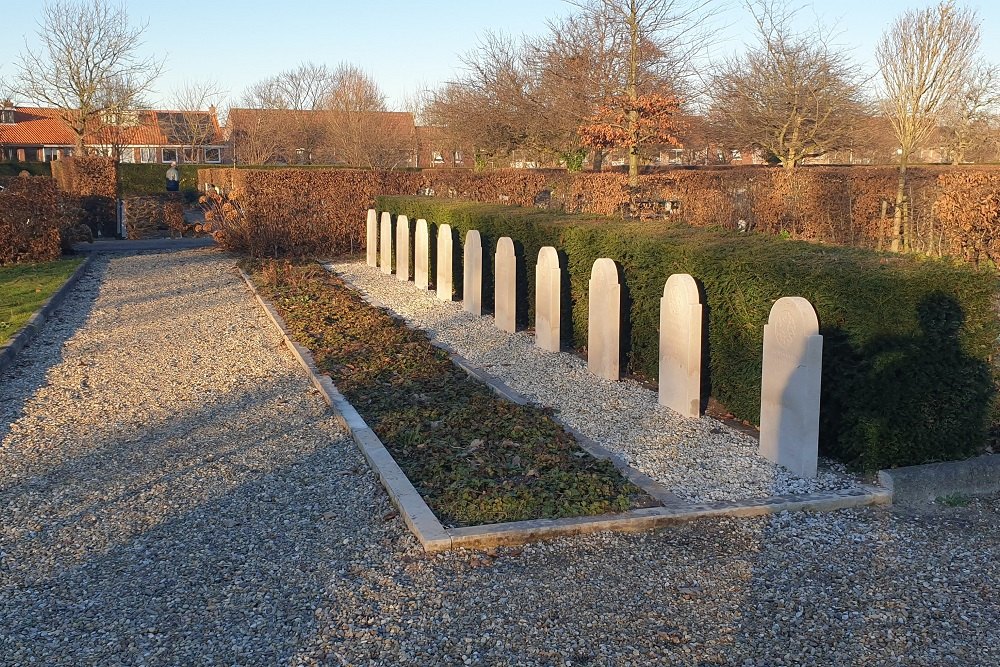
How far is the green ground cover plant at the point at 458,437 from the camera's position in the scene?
4711mm

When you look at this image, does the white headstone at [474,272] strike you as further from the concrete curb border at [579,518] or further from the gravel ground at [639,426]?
the concrete curb border at [579,518]

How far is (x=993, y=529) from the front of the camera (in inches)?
179

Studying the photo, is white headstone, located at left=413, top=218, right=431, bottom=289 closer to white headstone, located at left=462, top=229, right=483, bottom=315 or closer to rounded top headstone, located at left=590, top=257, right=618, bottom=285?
white headstone, located at left=462, top=229, right=483, bottom=315

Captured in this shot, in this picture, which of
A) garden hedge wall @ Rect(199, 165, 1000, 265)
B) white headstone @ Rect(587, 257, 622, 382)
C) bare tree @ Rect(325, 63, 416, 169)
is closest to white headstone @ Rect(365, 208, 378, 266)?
garden hedge wall @ Rect(199, 165, 1000, 265)

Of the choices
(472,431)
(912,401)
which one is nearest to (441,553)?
(472,431)

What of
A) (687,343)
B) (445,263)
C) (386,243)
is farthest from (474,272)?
(386,243)

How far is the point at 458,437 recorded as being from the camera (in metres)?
5.91

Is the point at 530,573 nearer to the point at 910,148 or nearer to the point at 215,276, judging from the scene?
the point at 215,276

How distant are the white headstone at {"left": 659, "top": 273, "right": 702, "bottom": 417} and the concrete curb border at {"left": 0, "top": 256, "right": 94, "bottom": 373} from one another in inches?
222

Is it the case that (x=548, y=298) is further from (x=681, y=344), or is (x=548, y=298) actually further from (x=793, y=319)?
(x=793, y=319)

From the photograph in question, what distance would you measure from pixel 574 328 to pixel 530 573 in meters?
5.08

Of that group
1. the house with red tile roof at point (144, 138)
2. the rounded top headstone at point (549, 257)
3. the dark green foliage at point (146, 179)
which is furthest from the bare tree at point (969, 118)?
the house with red tile roof at point (144, 138)

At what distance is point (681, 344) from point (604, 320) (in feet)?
4.19

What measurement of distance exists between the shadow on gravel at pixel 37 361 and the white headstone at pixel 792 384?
4794mm
